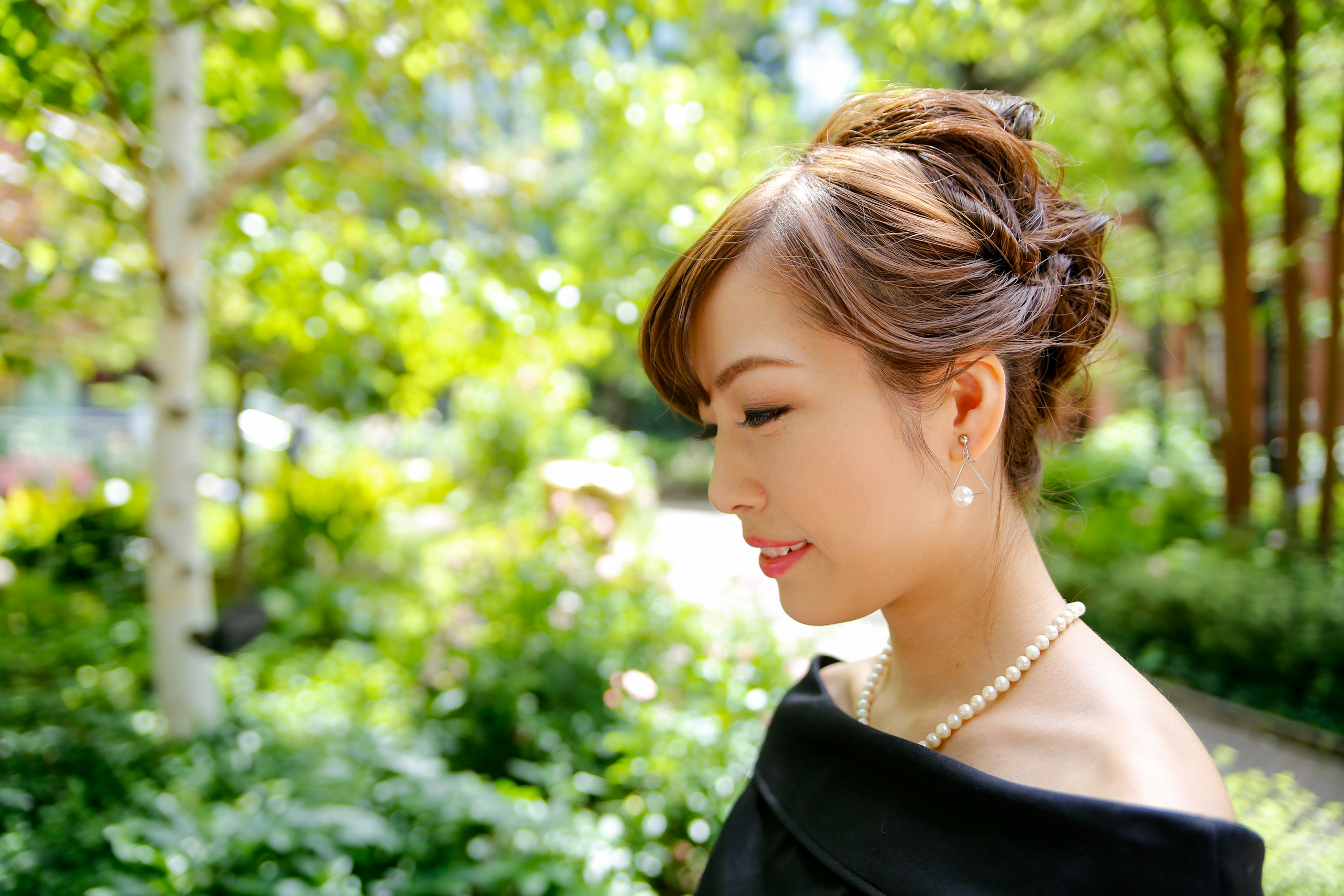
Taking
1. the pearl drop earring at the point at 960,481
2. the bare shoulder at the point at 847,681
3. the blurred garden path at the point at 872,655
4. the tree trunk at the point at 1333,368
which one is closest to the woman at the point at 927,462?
the pearl drop earring at the point at 960,481

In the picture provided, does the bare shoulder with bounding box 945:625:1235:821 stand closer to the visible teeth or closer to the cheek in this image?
the cheek

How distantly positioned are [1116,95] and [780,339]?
27.8ft

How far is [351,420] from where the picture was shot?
23.3 feet

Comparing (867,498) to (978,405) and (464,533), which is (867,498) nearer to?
(978,405)

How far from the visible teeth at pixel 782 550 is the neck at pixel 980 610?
0.50ft

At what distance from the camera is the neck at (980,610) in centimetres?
106

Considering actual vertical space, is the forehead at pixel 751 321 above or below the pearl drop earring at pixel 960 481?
above

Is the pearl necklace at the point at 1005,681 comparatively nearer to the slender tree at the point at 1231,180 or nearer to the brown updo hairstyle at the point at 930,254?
the brown updo hairstyle at the point at 930,254

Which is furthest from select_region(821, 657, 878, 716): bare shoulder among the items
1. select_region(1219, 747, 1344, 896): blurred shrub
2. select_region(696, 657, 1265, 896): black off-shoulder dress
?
select_region(1219, 747, 1344, 896): blurred shrub

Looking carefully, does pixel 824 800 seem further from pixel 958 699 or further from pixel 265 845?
pixel 265 845

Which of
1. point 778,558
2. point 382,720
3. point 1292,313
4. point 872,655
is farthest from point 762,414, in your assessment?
point 1292,313

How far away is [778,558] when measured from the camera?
110 cm

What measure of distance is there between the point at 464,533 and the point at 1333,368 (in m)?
7.11

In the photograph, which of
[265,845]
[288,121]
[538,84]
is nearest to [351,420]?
[288,121]
